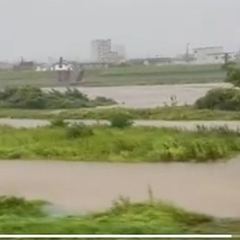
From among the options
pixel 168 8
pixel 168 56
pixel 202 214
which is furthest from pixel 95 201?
pixel 168 8

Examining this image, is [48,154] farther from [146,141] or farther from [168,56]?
[168,56]

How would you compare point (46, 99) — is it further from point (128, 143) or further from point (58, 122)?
point (128, 143)

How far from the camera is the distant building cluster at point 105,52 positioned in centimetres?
315

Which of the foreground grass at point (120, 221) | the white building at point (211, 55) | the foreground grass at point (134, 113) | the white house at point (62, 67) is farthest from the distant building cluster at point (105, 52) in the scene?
the foreground grass at point (120, 221)

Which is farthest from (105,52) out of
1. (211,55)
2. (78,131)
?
(211,55)

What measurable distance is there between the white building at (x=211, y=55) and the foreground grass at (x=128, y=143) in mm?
337

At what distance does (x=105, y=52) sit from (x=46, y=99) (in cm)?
37

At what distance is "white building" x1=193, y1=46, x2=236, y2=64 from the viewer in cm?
313

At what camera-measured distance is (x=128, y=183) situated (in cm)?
318

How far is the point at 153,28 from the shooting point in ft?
10.3

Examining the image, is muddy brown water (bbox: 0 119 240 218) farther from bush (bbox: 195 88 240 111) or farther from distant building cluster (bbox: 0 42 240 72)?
distant building cluster (bbox: 0 42 240 72)

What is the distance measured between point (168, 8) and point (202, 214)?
1007mm

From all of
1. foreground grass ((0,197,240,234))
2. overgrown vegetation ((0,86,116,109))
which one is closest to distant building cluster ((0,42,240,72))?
overgrown vegetation ((0,86,116,109))

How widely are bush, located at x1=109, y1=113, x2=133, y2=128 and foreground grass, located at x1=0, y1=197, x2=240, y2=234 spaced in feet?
1.19
